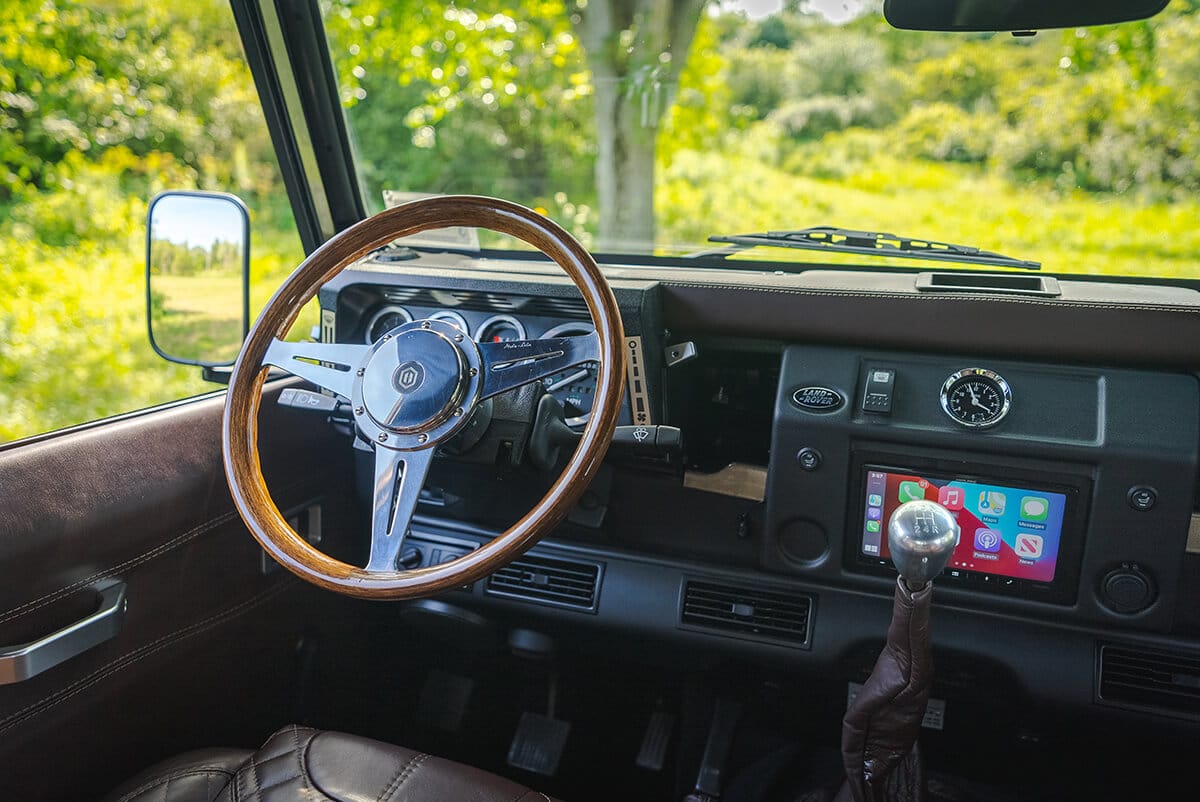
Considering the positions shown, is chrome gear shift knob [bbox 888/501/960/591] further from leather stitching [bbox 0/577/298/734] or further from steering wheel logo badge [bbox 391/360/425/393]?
leather stitching [bbox 0/577/298/734]

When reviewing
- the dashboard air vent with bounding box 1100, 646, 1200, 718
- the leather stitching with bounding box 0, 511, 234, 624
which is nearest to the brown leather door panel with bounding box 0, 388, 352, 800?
the leather stitching with bounding box 0, 511, 234, 624

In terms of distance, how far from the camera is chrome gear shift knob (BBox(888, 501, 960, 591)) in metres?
1.27

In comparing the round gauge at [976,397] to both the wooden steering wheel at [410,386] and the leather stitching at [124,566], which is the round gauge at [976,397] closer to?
the wooden steering wheel at [410,386]

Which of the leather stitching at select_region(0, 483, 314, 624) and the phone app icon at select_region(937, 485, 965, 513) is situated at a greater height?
the phone app icon at select_region(937, 485, 965, 513)

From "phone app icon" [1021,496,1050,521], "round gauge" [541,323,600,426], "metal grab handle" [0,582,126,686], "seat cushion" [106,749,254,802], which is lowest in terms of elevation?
"seat cushion" [106,749,254,802]

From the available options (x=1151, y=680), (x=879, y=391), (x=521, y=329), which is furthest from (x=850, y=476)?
(x=521, y=329)

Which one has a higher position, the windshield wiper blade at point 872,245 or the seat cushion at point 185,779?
the windshield wiper blade at point 872,245

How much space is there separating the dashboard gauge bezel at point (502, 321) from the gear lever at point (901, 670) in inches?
37.8

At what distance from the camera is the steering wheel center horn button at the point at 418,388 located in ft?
5.12

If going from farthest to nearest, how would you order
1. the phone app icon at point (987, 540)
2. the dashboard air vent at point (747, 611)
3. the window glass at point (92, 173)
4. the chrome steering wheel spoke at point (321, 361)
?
the window glass at point (92, 173)
the dashboard air vent at point (747, 611)
the phone app icon at point (987, 540)
the chrome steering wheel spoke at point (321, 361)

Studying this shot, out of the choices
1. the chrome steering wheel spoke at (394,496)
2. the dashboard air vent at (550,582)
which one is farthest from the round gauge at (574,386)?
the dashboard air vent at (550,582)

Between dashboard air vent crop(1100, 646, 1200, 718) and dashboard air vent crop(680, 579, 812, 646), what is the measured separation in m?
0.59

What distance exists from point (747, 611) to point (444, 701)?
0.98m

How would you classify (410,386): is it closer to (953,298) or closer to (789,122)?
(953,298)
